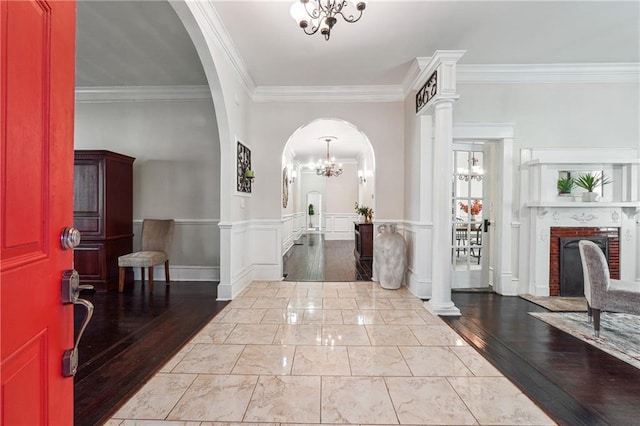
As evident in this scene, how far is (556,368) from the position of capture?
226 centimetres

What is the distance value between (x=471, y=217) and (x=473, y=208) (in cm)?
13

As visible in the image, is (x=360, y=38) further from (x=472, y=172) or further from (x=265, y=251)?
(x=265, y=251)

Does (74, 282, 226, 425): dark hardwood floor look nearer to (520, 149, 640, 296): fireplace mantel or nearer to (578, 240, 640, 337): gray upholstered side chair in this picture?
(578, 240, 640, 337): gray upholstered side chair

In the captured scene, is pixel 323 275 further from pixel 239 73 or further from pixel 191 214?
pixel 239 73

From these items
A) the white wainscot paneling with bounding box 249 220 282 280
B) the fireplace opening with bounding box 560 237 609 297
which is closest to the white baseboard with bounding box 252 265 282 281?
the white wainscot paneling with bounding box 249 220 282 280

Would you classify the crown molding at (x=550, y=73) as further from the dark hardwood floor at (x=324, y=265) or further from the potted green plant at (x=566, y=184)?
the dark hardwood floor at (x=324, y=265)

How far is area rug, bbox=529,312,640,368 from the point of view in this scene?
2498mm

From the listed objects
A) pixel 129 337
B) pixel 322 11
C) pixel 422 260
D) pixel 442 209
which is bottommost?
pixel 129 337

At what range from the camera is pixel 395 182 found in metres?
4.72

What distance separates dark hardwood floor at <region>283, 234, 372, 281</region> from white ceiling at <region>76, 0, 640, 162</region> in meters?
3.04

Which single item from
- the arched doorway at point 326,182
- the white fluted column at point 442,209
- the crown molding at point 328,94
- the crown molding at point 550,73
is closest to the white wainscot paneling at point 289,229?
the arched doorway at point 326,182

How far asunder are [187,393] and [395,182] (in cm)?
380

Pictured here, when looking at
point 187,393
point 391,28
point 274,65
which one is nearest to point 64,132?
point 187,393

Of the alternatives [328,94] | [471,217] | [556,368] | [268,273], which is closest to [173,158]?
[268,273]
